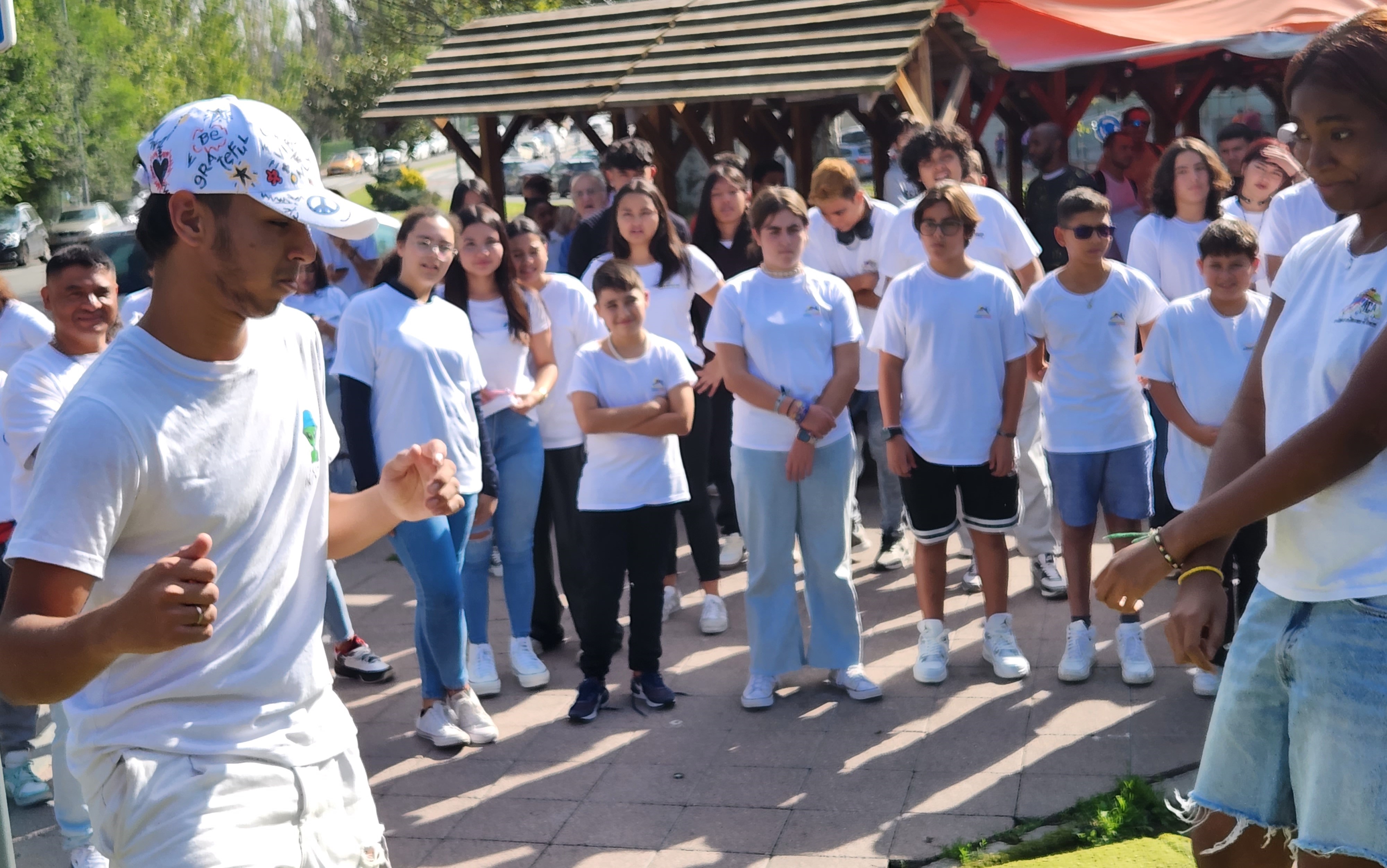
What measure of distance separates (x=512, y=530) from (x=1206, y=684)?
3.04 m

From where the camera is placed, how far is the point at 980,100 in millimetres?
15469

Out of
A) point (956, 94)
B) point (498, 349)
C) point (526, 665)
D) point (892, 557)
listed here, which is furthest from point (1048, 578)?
point (956, 94)

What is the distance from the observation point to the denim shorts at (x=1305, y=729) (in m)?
2.51

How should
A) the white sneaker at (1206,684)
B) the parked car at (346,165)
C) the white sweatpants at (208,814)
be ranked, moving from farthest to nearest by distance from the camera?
the parked car at (346,165), the white sneaker at (1206,684), the white sweatpants at (208,814)

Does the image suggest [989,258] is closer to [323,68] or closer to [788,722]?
[788,722]

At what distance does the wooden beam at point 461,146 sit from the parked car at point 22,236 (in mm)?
22943

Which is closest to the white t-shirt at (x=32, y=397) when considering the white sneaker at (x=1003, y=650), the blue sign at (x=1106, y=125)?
the white sneaker at (x=1003, y=650)

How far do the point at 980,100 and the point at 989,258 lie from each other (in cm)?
916

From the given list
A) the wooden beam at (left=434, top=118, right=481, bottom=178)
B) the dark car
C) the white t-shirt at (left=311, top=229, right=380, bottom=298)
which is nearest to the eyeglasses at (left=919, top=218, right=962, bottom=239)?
the white t-shirt at (left=311, top=229, right=380, bottom=298)

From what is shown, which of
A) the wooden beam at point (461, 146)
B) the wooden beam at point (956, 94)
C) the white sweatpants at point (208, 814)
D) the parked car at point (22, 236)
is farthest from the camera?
the parked car at point (22, 236)

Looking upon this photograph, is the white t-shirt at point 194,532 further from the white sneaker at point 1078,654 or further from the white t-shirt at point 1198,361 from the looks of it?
the white t-shirt at point 1198,361

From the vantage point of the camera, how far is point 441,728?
559 cm

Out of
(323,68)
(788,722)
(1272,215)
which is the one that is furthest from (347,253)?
(323,68)

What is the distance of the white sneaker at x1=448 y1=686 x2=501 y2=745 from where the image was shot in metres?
5.63
